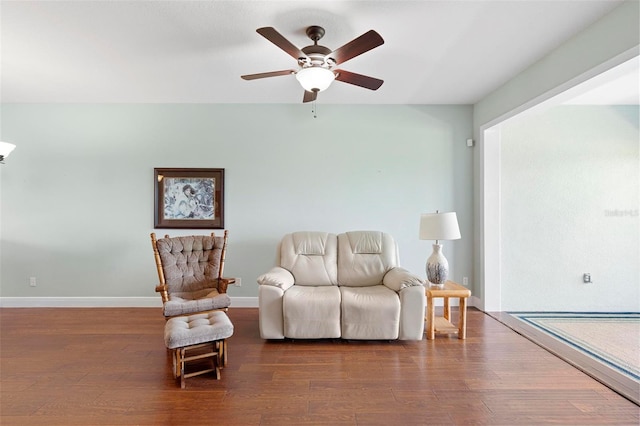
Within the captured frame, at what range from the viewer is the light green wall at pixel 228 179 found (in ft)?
13.6

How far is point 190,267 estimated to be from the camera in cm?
334

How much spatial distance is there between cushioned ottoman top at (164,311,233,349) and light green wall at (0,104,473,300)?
5.30 ft

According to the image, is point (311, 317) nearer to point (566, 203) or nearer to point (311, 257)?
point (311, 257)

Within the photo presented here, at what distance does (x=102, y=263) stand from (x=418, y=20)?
14.9 ft

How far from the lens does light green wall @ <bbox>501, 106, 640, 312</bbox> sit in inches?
159

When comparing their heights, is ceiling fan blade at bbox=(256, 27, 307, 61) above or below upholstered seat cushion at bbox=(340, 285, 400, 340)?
above

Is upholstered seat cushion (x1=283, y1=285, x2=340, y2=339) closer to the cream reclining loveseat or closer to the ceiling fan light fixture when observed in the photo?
the cream reclining loveseat

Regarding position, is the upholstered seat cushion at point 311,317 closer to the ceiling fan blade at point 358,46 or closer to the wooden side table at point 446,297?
the wooden side table at point 446,297

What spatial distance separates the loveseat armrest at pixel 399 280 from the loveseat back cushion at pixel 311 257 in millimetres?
589

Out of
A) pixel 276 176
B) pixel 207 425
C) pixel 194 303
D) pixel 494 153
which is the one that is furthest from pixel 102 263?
pixel 494 153

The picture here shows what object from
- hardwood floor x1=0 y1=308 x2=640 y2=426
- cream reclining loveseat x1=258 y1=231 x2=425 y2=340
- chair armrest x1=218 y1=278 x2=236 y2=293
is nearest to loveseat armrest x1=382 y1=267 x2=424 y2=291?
cream reclining loveseat x1=258 y1=231 x2=425 y2=340

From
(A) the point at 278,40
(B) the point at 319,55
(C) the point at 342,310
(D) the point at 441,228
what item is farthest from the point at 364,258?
(A) the point at 278,40

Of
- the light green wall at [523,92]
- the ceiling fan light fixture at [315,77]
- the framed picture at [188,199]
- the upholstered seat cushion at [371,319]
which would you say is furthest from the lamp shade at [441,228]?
the framed picture at [188,199]

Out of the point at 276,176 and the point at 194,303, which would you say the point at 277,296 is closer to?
the point at 194,303
